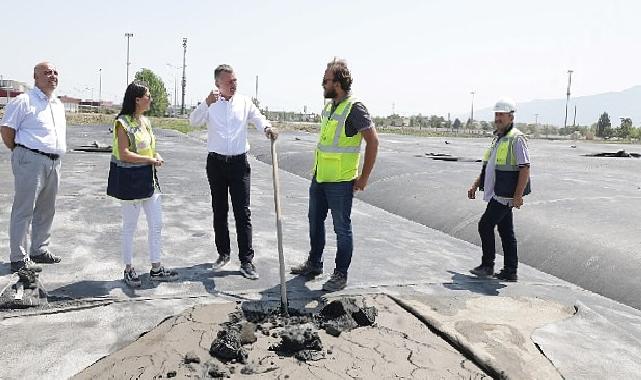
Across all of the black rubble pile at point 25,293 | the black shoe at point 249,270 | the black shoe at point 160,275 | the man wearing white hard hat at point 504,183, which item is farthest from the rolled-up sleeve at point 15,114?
the man wearing white hard hat at point 504,183

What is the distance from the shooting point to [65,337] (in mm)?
3164

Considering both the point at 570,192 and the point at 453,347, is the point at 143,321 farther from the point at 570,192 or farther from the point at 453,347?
the point at 570,192

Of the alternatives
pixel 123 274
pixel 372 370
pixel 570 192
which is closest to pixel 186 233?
pixel 123 274

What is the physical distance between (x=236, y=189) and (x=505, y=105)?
8.80ft

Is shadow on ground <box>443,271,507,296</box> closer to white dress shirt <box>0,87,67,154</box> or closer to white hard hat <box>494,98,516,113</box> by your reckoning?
white hard hat <box>494,98,516,113</box>

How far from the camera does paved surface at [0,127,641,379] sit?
10.3 feet

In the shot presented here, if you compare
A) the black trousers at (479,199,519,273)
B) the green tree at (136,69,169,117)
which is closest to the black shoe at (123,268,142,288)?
the black trousers at (479,199,519,273)

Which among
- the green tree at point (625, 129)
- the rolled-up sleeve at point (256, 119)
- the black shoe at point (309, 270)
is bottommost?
the black shoe at point (309, 270)

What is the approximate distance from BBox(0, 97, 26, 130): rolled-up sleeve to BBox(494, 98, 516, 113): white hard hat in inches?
171

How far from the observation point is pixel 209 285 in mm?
4238

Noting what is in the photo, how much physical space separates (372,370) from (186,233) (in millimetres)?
3646

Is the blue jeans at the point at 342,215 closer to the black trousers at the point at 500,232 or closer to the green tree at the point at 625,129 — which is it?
the black trousers at the point at 500,232

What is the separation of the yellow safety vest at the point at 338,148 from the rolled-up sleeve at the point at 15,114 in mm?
2633

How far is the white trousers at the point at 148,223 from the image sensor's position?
4.18 meters
